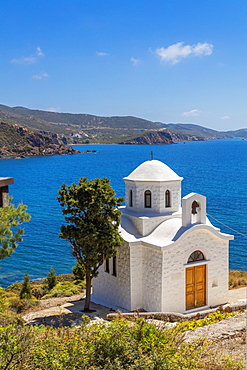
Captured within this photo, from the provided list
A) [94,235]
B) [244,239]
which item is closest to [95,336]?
[94,235]

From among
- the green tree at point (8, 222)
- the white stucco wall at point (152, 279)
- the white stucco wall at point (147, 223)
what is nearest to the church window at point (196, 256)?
the white stucco wall at point (152, 279)

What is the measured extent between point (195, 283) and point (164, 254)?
7.92ft

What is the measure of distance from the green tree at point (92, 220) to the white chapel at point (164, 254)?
52.4 inches

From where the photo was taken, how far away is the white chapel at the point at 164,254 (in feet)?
57.0

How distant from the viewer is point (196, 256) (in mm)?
18156

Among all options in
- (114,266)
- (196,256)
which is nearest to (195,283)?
(196,256)

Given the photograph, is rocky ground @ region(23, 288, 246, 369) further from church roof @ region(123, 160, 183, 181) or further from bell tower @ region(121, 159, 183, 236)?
church roof @ region(123, 160, 183, 181)

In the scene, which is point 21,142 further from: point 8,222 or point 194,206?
point 8,222

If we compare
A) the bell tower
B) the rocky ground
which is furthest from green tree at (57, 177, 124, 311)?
the rocky ground

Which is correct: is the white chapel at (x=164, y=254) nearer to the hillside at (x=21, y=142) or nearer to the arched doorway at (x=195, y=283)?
the arched doorway at (x=195, y=283)

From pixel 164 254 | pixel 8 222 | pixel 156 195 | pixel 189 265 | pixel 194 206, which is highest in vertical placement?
pixel 8 222

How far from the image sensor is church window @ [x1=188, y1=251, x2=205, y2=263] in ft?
59.1

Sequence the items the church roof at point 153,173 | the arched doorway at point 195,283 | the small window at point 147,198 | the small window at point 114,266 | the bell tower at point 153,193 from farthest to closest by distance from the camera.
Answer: the small window at point 147,198 < the church roof at point 153,173 < the bell tower at point 153,193 < the small window at point 114,266 < the arched doorway at point 195,283

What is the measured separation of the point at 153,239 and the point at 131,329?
28.8 ft
